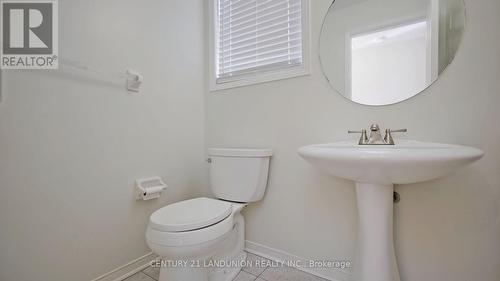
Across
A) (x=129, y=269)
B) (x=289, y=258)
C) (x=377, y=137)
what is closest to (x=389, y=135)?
(x=377, y=137)

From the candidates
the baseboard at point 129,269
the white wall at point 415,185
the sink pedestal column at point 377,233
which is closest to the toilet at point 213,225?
the white wall at point 415,185

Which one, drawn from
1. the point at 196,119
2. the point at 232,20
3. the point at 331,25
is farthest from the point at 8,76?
the point at 331,25

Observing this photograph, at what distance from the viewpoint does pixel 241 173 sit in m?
1.25

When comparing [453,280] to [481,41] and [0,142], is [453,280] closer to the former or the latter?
[481,41]

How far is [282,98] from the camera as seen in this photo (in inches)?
50.1

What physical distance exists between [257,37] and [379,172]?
3.86 feet

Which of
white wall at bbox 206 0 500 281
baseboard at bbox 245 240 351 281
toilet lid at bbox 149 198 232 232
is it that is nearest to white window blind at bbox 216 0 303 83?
white wall at bbox 206 0 500 281

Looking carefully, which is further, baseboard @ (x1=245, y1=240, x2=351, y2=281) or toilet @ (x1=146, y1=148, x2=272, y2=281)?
baseboard @ (x1=245, y1=240, x2=351, y2=281)

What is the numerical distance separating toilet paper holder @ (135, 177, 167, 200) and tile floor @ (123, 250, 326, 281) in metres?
0.43

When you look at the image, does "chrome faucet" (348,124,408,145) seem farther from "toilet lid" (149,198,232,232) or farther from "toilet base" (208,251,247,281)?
"toilet base" (208,251,247,281)

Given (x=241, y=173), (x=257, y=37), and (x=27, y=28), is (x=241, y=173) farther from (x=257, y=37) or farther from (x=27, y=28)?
(x=27, y=28)

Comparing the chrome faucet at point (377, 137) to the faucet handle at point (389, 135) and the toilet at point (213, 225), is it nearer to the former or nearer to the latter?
the faucet handle at point (389, 135)

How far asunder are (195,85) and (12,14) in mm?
921

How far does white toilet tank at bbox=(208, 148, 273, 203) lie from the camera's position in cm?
123
